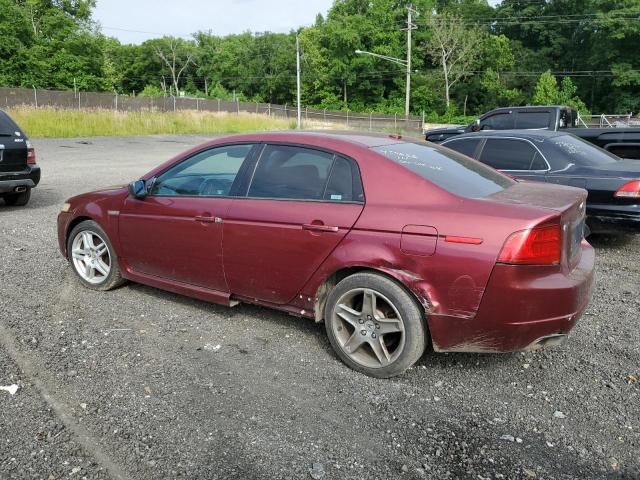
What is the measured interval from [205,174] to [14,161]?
6071 millimetres

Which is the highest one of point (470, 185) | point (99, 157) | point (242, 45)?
point (242, 45)

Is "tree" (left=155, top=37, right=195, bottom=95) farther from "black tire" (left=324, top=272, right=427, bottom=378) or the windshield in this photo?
"black tire" (left=324, top=272, right=427, bottom=378)

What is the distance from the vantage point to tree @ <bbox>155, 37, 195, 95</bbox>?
10894 centimetres

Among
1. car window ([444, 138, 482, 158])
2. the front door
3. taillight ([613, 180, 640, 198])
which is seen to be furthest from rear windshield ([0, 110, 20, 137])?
taillight ([613, 180, 640, 198])

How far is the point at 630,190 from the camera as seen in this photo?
6.26m

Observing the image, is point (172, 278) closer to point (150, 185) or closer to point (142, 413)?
point (150, 185)

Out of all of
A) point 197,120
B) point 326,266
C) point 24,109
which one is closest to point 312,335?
point 326,266

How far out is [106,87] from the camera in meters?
73.1

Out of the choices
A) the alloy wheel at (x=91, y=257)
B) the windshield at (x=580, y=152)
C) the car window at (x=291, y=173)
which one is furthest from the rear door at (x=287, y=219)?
the windshield at (x=580, y=152)

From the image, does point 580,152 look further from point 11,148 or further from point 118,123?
point 118,123

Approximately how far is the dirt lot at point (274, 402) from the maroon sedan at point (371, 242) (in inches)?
12.3

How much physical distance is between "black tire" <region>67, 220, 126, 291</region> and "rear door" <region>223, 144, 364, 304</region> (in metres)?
1.46

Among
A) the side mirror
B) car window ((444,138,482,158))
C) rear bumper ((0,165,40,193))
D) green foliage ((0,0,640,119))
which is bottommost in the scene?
rear bumper ((0,165,40,193))

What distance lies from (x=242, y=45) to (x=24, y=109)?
7548cm
